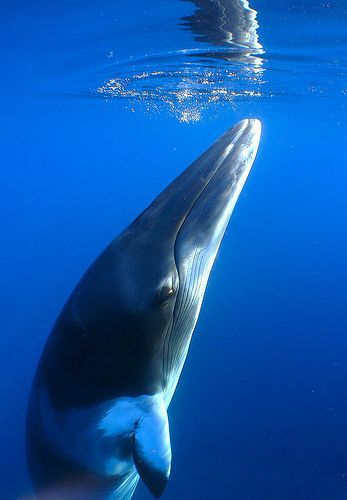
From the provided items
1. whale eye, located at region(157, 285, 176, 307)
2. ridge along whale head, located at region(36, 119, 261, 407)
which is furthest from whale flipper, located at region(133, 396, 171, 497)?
whale eye, located at region(157, 285, 176, 307)

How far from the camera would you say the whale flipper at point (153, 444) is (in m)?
4.18

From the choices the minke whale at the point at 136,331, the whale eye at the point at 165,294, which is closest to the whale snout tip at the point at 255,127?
the minke whale at the point at 136,331

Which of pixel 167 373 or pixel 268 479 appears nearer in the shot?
pixel 167 373

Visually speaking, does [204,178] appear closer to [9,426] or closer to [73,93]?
[9,426]

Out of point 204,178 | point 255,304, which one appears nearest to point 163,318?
point 204,178

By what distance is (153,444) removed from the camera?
4191 millimetres

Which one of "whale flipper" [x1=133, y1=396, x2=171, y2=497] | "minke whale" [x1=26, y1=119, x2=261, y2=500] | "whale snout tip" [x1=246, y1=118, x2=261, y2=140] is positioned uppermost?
"whale snout tip" [x1=246, y1=118, x2=261, y2=140]

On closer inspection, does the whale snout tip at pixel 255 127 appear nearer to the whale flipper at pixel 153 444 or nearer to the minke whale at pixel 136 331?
the minke whale at pixel 136 331

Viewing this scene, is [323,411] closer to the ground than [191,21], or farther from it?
closer to the ground

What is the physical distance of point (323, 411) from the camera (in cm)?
1315

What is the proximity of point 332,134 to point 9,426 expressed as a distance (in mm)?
42978

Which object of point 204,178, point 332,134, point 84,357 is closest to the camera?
point 84,357

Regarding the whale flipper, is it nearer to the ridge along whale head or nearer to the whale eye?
the ridge along whale head

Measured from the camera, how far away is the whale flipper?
418cm
